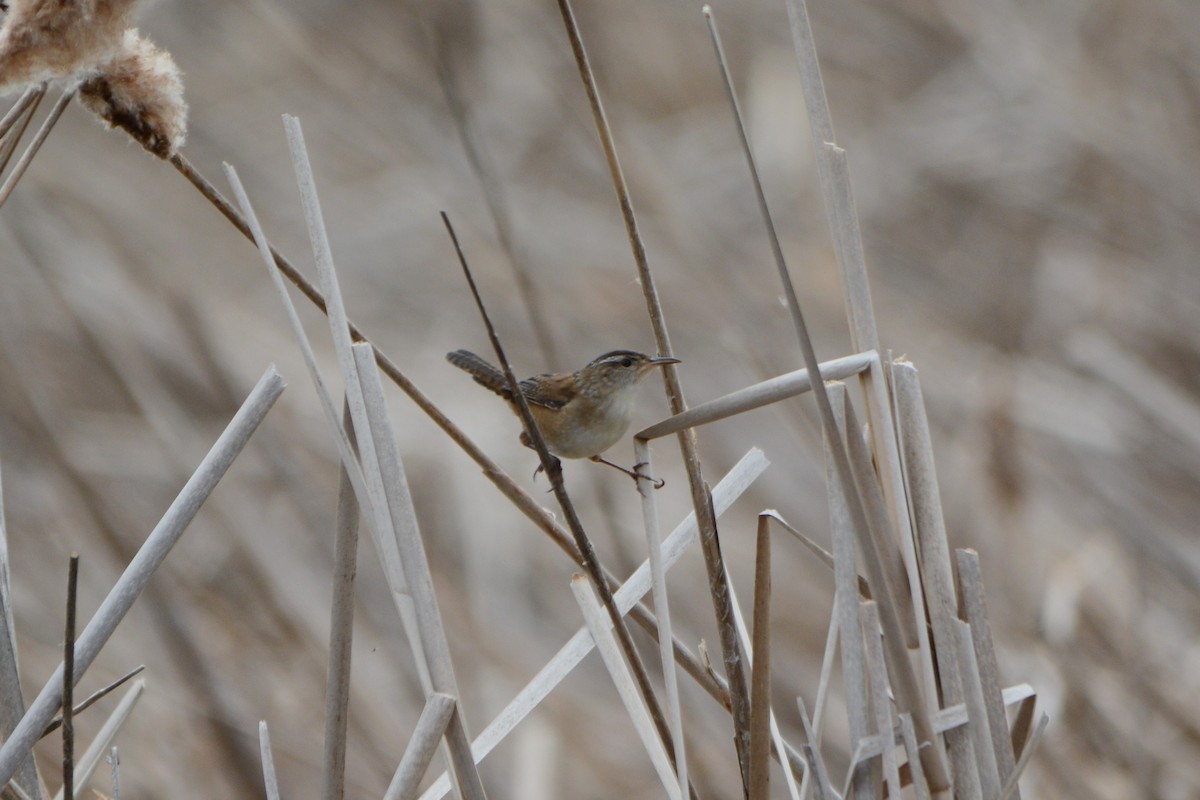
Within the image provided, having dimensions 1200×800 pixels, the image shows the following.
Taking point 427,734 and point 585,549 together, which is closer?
point 427,734

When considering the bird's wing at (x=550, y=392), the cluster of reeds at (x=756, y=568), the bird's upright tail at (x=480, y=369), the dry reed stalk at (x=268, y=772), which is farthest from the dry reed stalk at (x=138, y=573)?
the bird's wing at (x=550, y=392)

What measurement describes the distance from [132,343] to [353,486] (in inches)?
90.5

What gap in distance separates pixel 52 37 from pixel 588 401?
126 cm

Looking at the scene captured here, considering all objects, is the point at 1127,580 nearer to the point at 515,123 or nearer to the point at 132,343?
the point at 515,123

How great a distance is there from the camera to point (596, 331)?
359cm

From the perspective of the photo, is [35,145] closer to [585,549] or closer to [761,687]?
[585,549]

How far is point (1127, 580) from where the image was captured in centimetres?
325

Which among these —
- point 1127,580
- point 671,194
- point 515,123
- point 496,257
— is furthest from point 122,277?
point 1127,580

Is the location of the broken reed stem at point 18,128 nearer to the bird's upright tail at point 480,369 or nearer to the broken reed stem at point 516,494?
the broken reed stem at point 516,494

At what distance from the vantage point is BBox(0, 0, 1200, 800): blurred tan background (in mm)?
3002

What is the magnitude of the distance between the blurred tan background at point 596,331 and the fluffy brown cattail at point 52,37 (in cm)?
157

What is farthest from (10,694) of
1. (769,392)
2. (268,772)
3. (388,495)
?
(769,392)

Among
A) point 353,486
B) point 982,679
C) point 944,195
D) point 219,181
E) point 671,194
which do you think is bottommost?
point 353,486

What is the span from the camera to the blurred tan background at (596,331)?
9.85ft
